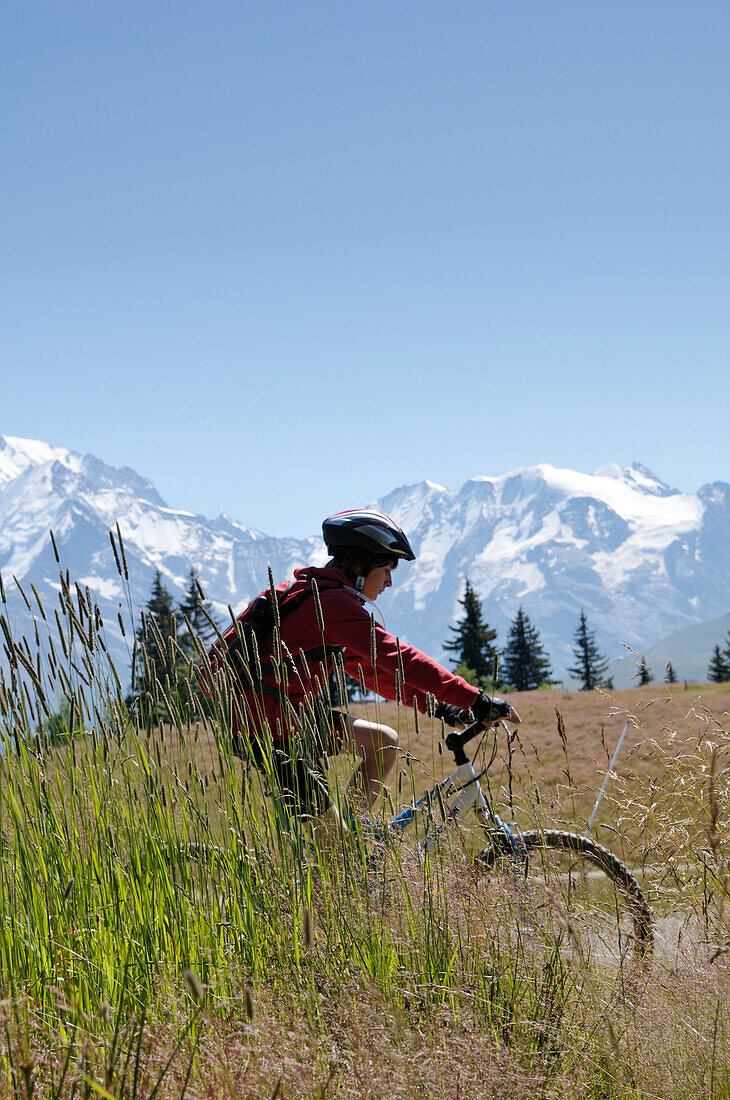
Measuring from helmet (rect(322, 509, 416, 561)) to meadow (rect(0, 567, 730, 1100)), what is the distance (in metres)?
1.56

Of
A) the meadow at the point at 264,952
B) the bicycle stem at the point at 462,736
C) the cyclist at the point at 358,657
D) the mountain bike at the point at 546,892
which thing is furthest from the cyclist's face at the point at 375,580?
the meadow at the point at 264,952

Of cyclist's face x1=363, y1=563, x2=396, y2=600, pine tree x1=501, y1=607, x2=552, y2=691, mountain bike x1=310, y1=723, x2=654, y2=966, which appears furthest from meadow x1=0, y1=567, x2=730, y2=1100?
pine tree x1=501, y1=607, x2=552, y2=691

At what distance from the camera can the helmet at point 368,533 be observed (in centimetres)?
464

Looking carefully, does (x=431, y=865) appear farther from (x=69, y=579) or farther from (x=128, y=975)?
(x=69, y=579)

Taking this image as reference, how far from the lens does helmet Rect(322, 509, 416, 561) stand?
15.2ft

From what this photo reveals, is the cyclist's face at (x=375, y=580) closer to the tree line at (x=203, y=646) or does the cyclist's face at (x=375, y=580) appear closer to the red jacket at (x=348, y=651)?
the red jacket at (x=348, y=651)

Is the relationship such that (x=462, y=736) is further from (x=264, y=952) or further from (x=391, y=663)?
(x=264, y=952)

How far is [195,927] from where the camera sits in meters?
2.86

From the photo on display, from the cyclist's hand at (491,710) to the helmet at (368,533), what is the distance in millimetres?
944

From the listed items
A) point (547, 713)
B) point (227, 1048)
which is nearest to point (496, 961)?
point (227, 1048)

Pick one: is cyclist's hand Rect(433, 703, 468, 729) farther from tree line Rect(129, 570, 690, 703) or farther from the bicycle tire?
the bicycle tire

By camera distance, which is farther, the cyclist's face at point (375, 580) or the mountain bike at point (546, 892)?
the cyclist's face at point (375, 580)

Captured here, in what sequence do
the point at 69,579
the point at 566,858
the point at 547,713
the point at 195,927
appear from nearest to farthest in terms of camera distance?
1. the point at 195,927
2. the point at 69,579
3. the point at 566,858
4. the point at 547,713

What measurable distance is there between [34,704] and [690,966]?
2.47 metres
